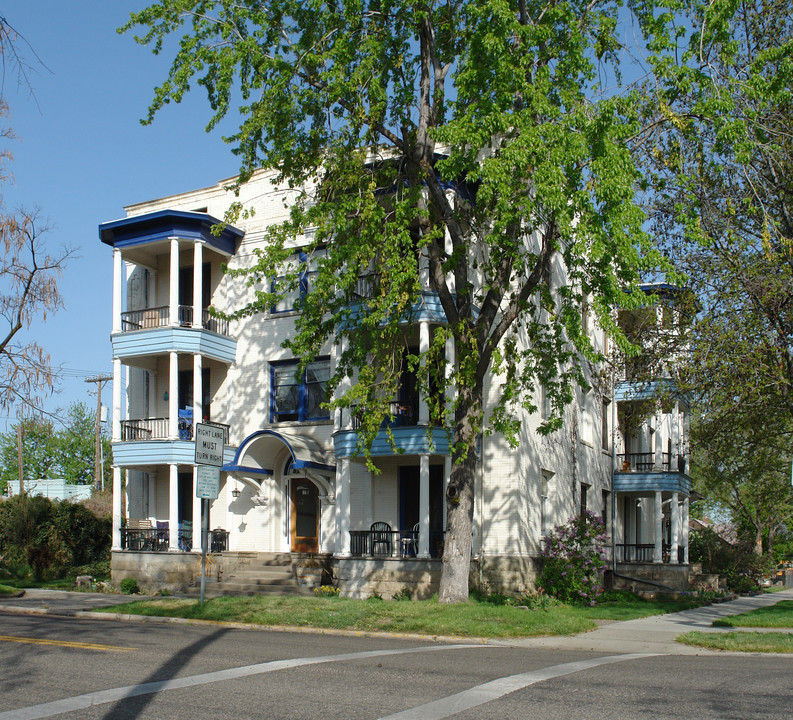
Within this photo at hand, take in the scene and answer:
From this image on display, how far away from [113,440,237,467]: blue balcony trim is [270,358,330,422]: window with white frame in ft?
6.55

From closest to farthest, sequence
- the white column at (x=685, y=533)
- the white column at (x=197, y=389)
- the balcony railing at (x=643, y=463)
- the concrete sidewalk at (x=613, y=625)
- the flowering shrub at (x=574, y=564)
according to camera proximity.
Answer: the concrete sidewalk at (x=613, y=625), the flowering shrub at (x=574, y=564), the white column at (x=197, y=389), the white column at (x=685, y=533), the balcony railing at (x=643, y=463)

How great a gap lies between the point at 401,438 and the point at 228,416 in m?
7.21

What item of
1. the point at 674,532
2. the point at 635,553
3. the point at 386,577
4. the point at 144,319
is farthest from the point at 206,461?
the point at 635,553

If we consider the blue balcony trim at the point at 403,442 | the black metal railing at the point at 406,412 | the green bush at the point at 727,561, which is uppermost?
the black metal railing at the point at 406,412

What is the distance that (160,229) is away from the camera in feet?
84.5

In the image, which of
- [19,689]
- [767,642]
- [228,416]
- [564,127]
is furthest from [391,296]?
[228,416]

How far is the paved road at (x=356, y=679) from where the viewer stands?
7.26m

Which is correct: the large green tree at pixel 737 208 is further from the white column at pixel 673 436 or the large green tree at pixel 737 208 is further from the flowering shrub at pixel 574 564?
the white column at pixel 673 436

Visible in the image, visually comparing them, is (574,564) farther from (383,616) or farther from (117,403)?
(117,403)

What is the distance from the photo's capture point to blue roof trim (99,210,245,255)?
25.4 metres

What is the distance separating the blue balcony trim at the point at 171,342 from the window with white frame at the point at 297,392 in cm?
173

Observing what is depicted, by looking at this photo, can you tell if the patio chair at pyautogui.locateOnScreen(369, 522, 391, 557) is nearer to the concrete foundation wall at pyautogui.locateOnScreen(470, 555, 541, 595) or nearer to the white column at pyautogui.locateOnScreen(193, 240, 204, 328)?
the concrete foundation wall at pyautogui.locateOnScreen(470, 555, 541, 595)

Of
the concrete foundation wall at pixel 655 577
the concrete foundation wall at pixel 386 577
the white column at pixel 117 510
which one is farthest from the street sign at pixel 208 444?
the concrete foundation wall at pixel 655 577

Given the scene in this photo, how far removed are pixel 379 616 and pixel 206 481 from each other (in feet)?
13.3
